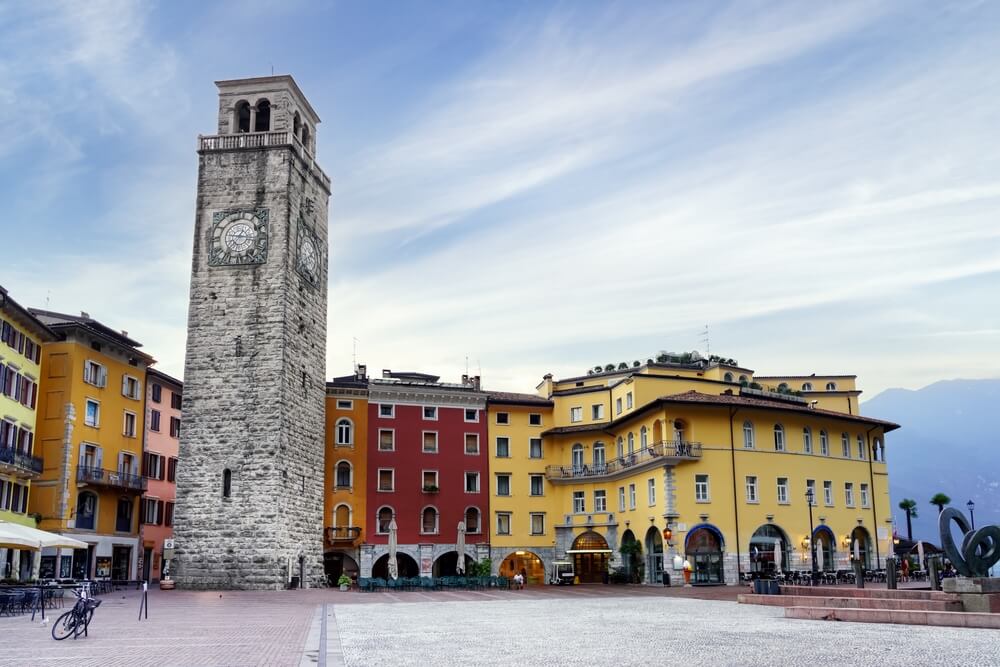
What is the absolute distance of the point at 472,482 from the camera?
193ft

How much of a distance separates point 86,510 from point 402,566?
1820cm

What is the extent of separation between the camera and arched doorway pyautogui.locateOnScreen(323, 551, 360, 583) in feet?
182

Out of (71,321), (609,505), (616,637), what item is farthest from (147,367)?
(616,637)

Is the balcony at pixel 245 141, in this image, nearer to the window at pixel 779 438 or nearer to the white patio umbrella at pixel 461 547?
the white patio umbrella at pixel 461 547

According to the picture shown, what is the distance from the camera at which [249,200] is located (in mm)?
50406

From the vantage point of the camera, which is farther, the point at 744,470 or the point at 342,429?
the point at 342,429

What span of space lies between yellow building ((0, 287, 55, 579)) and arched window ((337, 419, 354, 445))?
16.6m

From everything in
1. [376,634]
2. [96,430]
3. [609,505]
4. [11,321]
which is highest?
[11,321]

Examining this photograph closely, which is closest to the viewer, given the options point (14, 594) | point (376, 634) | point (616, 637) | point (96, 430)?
point (616, 637)

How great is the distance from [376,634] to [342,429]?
3755 centimetres

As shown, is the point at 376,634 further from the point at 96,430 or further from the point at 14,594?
the point at 96,430

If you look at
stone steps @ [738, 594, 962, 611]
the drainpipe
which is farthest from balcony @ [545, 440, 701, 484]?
stone steps @ [738, 594, 962, 611]

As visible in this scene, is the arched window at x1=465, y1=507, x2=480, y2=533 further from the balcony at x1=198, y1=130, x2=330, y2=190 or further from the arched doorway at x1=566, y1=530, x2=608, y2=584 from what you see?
the balcony at x1=198, y1=130, x2=330, y2=190

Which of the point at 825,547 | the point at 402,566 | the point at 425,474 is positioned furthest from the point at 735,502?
the point at 402,566
